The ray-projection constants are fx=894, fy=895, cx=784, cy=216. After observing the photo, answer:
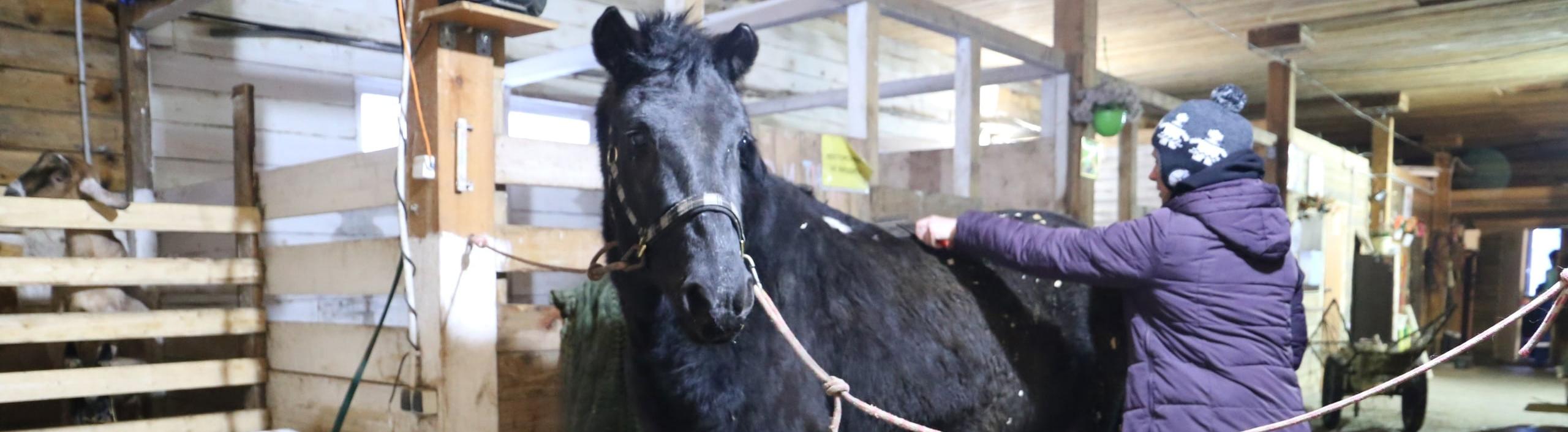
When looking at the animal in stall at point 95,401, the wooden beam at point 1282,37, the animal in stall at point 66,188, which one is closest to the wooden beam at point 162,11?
the animal in stall at point 66,188

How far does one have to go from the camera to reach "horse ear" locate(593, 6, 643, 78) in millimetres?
1903

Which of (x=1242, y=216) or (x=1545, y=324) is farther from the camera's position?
(x=1242, y=216)

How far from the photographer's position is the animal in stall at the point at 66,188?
3.15m

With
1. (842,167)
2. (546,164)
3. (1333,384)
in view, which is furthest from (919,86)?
(1333,384)

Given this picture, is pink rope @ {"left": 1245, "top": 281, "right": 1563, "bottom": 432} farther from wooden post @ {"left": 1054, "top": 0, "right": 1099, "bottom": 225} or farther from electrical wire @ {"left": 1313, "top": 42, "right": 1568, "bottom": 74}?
electrical wire @ {"left": 1313, "top": 42, "right": 1568, "bottom": 74}

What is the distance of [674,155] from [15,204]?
2.32 m

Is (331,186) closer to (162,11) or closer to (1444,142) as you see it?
(162,11)

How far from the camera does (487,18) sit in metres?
2.29

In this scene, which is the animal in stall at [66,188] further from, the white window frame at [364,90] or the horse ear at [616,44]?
the horse ear at [616,44]

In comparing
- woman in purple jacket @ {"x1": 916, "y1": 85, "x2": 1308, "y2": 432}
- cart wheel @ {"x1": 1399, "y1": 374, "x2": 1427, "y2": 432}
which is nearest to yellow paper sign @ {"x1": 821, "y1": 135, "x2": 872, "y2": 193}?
woman in purple jacket @ {"x1": 916, "y1": 85, "x2": 1308, "y2": 432}

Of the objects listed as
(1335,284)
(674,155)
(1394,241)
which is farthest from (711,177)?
(1394,241)

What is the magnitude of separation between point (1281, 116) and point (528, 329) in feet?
21.3

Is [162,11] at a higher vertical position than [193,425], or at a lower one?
higher

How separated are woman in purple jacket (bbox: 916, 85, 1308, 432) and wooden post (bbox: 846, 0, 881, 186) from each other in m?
1.14
